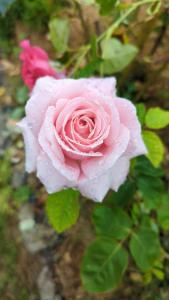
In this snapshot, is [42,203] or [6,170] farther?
[6,170]

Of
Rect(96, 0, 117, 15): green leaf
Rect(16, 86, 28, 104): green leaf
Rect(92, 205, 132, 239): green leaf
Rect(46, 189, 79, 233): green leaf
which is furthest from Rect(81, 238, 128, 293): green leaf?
Rect(16, 86, 28, 104): green leaf

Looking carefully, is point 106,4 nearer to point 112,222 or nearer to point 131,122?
point 131,122

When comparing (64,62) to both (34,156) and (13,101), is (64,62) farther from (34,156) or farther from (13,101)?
(13,101)

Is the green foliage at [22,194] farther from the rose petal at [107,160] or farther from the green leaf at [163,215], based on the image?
the rose petal at [107,160]

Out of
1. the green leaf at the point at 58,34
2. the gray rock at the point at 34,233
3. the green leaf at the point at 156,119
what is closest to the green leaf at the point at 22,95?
the gray rock at the point at 34,233

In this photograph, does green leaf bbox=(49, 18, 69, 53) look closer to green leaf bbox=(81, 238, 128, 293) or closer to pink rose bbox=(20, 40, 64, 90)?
pink rose bbox=(20, 40, 64, 90)

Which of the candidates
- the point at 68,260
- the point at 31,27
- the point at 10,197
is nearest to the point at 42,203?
the point at 10,197
